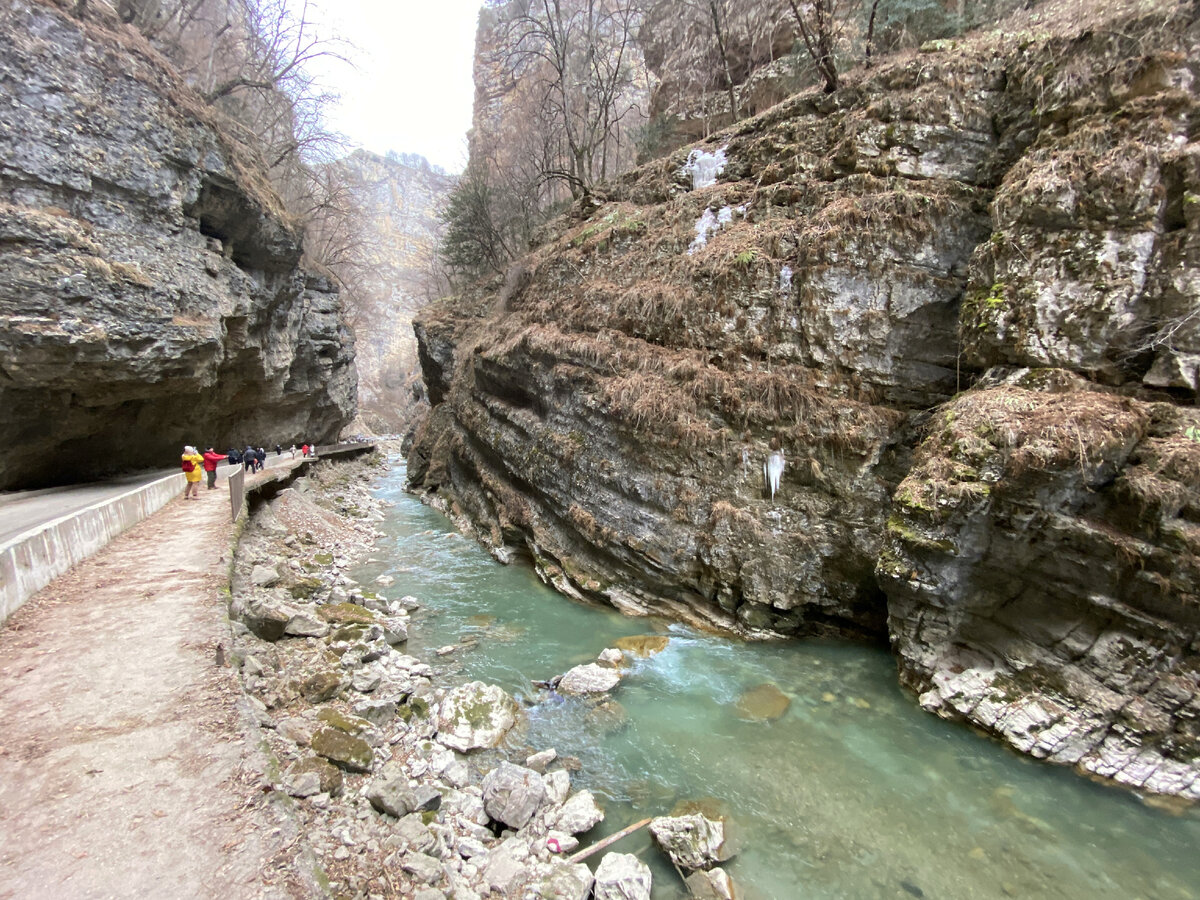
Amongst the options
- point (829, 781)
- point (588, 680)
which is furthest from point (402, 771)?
point (829, 781)

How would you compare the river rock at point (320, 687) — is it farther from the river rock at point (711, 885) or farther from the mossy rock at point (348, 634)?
the river rock at point (711, 885)

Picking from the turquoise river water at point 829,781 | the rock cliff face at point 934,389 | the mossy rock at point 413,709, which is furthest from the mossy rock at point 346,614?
the rock cliff face at point 934,389

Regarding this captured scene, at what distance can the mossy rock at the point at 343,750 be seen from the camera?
16.5 feet

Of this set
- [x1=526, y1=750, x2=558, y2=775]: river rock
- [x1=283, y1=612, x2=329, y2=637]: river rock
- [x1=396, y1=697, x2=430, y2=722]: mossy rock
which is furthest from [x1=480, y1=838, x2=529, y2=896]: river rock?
[x1=283, y1=612, x2=329, y2=637]: river rock

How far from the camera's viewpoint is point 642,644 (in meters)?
8.66

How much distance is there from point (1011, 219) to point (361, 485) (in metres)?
27.5

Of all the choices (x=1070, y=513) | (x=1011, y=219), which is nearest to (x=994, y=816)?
(x=1070, y=513)

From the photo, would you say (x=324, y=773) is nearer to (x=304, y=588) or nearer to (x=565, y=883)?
(x=565, y=883)

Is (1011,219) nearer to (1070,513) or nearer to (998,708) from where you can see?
(1070,513)

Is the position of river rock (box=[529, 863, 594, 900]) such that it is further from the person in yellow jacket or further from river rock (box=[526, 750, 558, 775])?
the person in yellow jacket

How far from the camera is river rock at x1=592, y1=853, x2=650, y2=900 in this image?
13.8ft

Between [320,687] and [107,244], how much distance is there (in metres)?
12.8

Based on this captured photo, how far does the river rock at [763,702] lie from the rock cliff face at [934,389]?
174 cm

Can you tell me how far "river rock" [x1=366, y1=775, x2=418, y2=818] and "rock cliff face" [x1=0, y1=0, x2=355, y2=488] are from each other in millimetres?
12962
